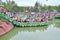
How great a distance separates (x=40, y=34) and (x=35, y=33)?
15 cm

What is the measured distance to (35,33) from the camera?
474cm

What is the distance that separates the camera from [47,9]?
5125 millimetres

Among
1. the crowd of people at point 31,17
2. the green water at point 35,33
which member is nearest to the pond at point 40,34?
the green water at point 35,33

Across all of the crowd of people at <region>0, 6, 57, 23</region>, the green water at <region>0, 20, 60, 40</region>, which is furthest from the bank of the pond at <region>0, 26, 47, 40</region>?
the crowd of people at <region>0, 6, 57, 23</region>

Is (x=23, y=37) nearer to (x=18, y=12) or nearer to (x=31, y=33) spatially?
(x=31, y=33)

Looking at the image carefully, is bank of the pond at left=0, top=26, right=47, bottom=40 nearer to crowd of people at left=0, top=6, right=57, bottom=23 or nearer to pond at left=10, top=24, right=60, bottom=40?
pond at left=10, top=24, right=60, bottom=40

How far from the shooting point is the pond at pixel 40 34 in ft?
14.7

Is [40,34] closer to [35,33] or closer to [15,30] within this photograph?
[35,33]

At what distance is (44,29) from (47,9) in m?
0.64

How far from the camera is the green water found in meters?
4.46

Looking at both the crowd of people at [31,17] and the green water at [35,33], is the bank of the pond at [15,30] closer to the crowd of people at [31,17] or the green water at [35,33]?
the green water at [35,33]

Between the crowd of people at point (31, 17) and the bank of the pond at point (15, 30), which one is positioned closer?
the bank of the pond at point (15, 30)

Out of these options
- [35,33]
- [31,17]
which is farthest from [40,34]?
[31,17]

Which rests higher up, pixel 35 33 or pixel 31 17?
pixel 31 17
